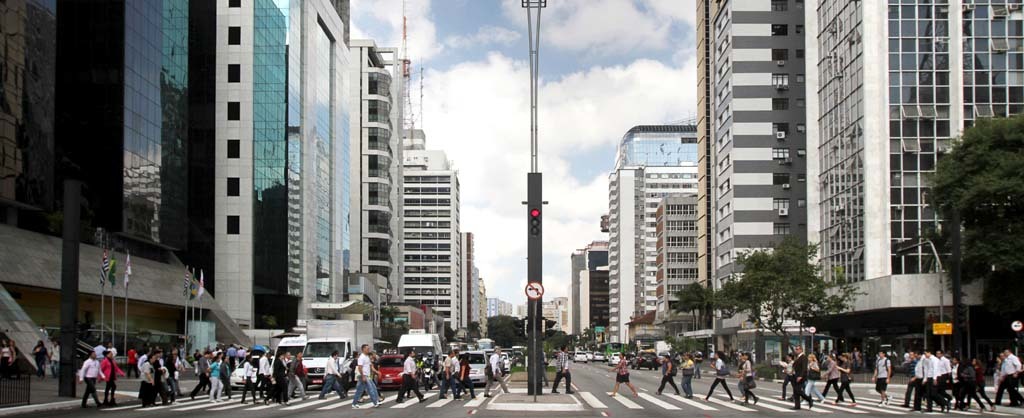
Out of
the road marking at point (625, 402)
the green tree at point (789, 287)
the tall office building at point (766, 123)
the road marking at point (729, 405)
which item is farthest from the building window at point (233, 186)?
the road marking at point (729, 405)

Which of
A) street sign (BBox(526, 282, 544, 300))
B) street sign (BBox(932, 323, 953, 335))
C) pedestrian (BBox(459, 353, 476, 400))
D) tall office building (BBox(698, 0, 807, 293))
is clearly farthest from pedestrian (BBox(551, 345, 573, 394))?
tall office building (BBox(698, 0, 807, 293))

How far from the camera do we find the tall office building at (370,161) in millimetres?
127188

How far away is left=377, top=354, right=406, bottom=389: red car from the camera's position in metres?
40.4

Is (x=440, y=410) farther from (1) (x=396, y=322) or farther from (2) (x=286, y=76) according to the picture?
(1) (x=396, y=322)

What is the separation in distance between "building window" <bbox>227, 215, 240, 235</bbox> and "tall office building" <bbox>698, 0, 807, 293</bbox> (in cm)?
4292

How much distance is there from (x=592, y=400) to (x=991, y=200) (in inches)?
1145

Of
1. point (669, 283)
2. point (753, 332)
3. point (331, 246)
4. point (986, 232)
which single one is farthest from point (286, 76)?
point (669, 283)

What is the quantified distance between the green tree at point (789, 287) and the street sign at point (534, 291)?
115 ft

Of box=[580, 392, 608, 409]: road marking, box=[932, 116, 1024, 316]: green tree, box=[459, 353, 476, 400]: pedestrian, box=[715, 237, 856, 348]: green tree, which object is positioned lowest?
box=[580, 392, 608, 409]: road marking

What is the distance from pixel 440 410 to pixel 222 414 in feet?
17.6

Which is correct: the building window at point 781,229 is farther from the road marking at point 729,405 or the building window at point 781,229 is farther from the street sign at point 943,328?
the road marking at point 729,405

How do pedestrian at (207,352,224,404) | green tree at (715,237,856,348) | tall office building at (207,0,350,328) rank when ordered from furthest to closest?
tall office building at (207,0,350,328) < green tree at (715,237,856,348) < pedestrian at (207,352,224,404)

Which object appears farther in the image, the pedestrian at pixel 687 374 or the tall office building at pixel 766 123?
the tall office building at pixel 766 123

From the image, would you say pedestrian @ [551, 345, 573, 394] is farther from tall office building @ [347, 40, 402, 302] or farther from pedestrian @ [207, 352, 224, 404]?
tall office building @ [347, 40, 402, 302]
